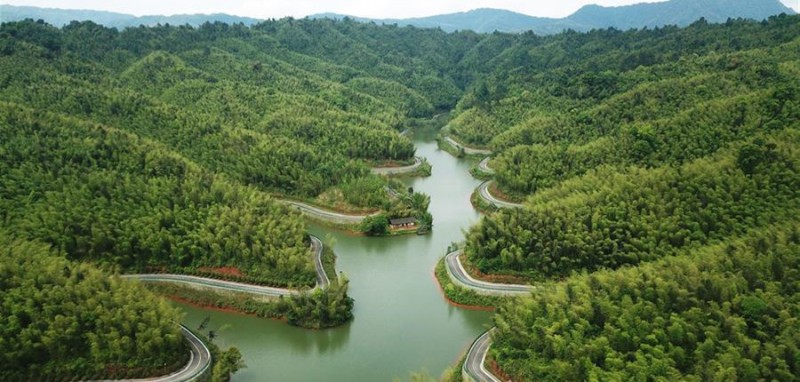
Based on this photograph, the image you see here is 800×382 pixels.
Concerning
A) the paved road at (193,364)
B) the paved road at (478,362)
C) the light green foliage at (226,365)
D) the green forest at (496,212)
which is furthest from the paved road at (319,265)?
the paved road at (478,362)

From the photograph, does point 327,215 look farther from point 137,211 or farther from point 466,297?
point 466,297

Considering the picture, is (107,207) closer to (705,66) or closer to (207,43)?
(705,66)

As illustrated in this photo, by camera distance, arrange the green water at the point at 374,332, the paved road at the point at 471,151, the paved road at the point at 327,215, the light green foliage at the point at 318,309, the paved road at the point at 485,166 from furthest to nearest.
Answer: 1. the paved road at the point at 471,151
2. the paved road at the point at 485,166
3. the paved road at the point at 327,215
4. the light green foliage at the point at 318,309
5. the green water at the point at 374,332

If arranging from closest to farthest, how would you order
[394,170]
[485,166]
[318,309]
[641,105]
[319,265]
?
1. [318,309]
2. [319,265]
3. [641,105]
4. [394,170]
5. [485,166]

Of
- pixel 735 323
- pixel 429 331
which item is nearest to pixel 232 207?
pixel 429 331

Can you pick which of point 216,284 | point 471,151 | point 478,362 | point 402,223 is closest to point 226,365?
point 216,284

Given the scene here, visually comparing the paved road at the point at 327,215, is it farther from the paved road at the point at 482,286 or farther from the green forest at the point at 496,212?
the paved road at the point at 482,286

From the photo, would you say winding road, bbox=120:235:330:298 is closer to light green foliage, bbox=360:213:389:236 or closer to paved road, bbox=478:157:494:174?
light green foliage, bbox=360:213:389:236

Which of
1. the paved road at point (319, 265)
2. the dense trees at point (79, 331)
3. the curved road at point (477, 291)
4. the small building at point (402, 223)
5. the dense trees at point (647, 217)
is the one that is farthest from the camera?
the small building at point (402, 223)
